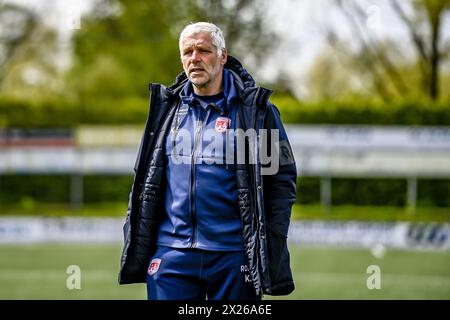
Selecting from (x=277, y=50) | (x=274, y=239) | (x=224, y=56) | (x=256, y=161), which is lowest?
(x=274, y=239)

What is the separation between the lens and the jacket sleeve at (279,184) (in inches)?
189

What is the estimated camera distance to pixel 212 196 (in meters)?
4.81

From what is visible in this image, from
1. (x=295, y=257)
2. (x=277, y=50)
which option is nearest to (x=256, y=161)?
(x=295, y=257)

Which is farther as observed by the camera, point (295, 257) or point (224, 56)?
point (295, 257)

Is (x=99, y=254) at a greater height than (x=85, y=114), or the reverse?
(x=85, y=114)

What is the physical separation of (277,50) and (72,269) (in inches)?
674

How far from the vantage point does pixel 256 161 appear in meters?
4.77

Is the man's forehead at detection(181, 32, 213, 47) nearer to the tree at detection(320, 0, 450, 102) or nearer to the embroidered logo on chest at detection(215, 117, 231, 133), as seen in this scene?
the embroidered logo on chest at detection(215, 117, 231, 133)

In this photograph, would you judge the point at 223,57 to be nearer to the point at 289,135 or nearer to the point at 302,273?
the point at 302,273

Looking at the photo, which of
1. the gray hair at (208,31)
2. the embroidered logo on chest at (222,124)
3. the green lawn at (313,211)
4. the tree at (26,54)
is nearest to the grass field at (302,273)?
the green lawn at (313,211)

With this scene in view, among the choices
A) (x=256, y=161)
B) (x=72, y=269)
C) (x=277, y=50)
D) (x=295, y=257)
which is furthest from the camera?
(x=277, y=50)

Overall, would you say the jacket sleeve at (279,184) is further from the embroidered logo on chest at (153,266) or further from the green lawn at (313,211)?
the green lawn at (313,211)
